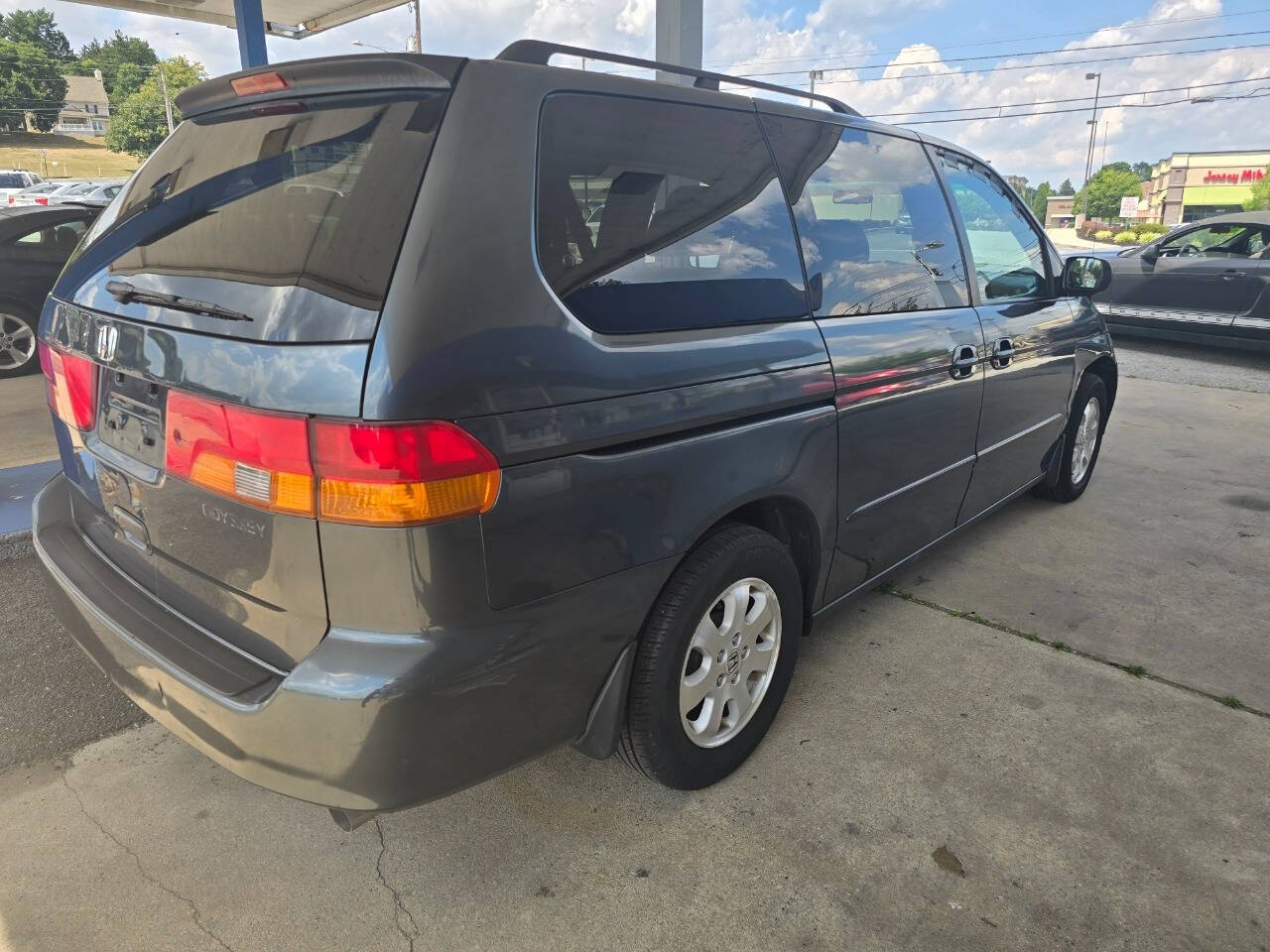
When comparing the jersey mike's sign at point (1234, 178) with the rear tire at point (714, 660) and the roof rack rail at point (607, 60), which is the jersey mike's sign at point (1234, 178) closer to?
the roof rack rail at point (607, 60)

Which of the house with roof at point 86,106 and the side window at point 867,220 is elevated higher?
the house with roof at point 86,106

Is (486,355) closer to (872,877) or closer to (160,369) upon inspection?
(160,369)

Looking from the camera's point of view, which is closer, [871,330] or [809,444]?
[809,444]

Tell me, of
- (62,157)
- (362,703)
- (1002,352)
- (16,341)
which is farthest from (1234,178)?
(62,157)

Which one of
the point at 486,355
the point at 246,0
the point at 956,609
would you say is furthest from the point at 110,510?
the point at 246,0

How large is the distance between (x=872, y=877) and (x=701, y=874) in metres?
0.42

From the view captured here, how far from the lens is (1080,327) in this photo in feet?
13.6

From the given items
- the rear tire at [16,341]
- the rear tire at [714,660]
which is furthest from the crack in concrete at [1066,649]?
the rear tire at [16,341]

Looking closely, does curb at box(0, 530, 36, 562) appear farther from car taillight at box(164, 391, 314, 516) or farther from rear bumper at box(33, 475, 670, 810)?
car taillight at box(164, 391, 314, 516)

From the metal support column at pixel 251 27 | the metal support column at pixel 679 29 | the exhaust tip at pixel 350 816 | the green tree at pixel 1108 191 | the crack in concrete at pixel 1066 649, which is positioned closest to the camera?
the exhaust tip at pixel 350 816

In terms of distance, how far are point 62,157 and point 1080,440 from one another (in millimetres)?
92299

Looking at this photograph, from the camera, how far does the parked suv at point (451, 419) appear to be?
1482mm

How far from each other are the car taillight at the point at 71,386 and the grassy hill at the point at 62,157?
7046cm

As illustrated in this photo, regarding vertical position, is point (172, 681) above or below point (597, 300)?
below
